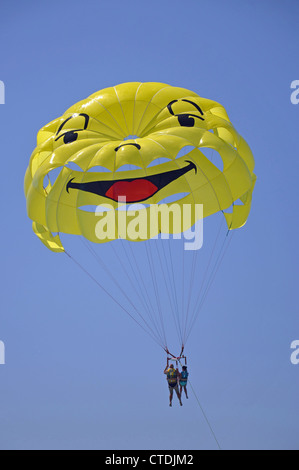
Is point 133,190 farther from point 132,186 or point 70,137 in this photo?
point 70,137

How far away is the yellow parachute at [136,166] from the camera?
1731cm

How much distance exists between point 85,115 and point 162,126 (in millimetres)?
2077

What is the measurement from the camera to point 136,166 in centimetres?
1717

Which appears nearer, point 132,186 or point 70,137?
point 70,137

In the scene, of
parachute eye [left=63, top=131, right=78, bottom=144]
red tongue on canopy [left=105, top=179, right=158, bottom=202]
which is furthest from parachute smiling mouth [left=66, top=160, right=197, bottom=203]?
parachute eye [left=63, top=131, right=78, bottom=144]

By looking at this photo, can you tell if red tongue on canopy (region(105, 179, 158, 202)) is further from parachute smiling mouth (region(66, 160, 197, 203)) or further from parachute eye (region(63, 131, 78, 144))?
parachute eye (region(63, 131, 78, 144))

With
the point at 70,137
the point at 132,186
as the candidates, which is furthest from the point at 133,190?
the point at 70,137

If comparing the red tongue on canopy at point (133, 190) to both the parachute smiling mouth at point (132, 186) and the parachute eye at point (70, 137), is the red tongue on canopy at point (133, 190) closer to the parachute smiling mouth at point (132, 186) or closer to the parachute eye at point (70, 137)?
the parachute smiling mouth at point (132, 186)

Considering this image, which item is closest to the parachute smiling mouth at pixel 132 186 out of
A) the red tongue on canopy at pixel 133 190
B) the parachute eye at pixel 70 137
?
the red tongue on canopy at pixel 133 190

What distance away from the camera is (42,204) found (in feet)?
60.0
